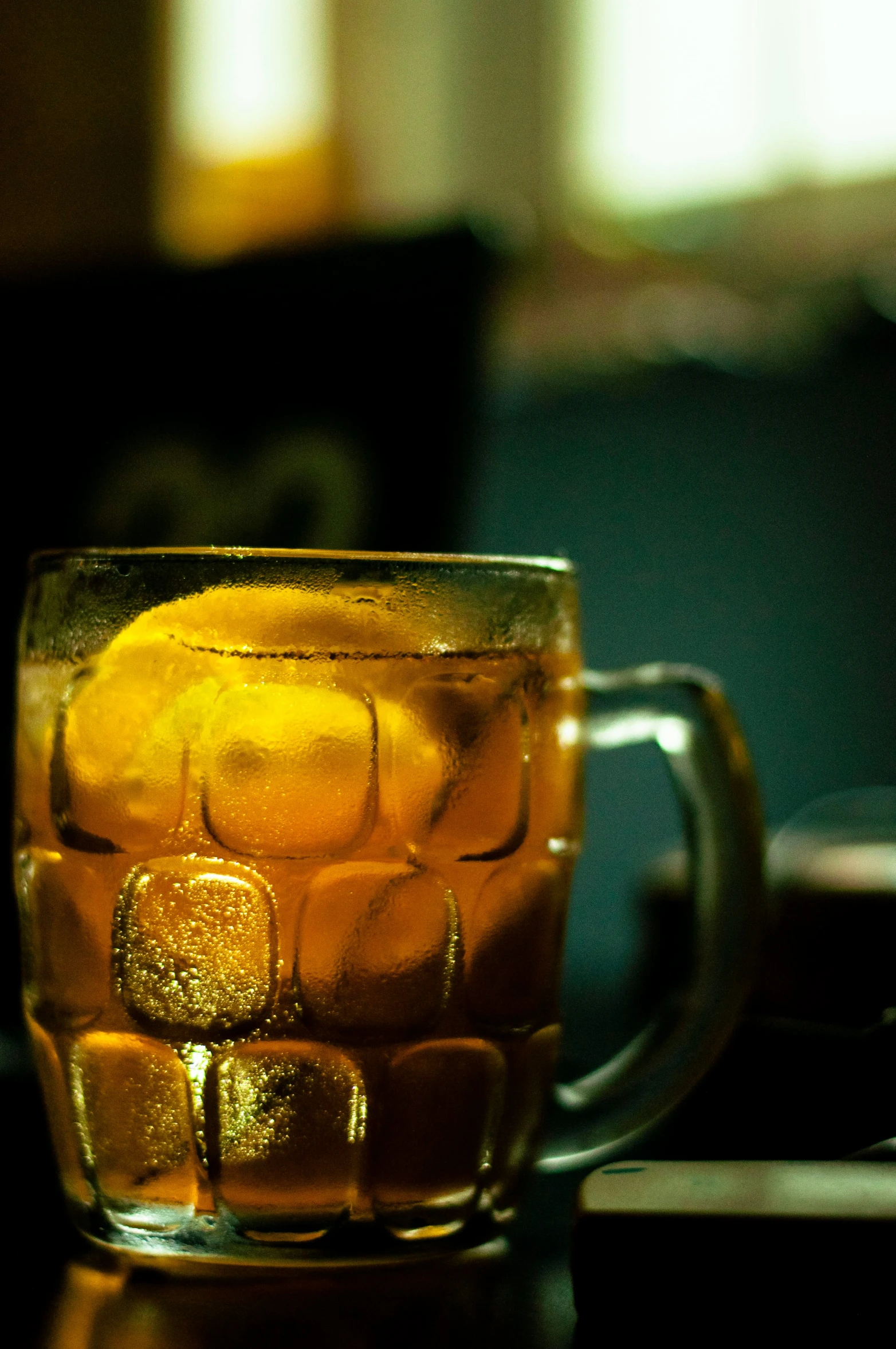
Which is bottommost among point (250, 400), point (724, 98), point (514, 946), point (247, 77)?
point (514, 946)

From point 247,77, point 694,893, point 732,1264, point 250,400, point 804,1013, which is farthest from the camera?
point 247,77

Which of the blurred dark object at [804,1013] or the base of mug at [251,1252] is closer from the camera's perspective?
the base of mug at [251,1252]

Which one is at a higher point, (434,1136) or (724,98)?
(724,98)

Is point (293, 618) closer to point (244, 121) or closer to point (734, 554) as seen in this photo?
point (734, 554)

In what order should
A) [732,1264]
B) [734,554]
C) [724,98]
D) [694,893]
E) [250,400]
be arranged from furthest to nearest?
[724,98], [734,554], [250,400], [694,893], [732,1264]

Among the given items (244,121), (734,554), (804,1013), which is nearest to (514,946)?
(804,1013)

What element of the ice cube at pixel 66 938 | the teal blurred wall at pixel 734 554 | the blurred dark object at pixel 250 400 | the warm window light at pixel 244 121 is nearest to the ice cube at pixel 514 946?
the ice cube at pixel 66 938

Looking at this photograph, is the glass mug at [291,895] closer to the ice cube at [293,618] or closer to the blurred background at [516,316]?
the ice cube at [293,618]
